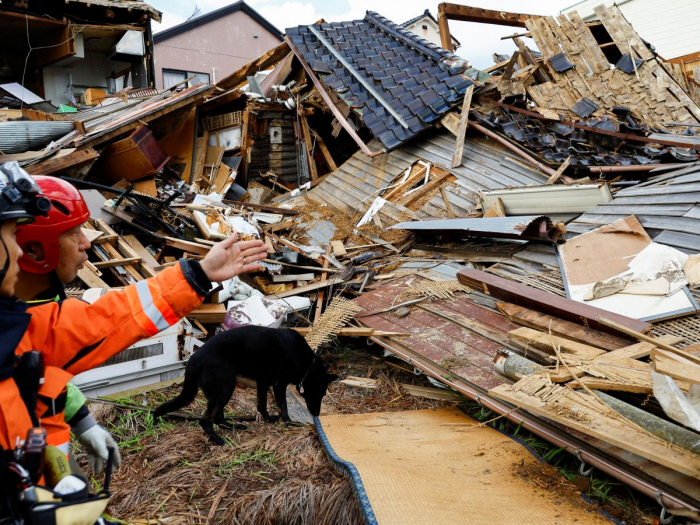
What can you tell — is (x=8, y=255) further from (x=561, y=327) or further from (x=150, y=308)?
(x=561, y=327)

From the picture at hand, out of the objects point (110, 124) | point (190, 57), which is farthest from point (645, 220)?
point (190, 57)

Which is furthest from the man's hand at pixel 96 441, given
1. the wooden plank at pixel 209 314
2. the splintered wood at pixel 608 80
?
the splintered wood at pixel 608 80

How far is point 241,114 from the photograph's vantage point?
40.7 ft

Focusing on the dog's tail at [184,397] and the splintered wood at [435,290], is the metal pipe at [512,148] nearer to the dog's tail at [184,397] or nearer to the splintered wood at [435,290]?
the splintered wood at [435,290]

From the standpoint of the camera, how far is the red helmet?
2.02m

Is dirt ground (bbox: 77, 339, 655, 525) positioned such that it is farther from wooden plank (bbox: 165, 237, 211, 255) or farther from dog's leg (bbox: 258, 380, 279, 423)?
wooden plank (bbox: 165, 237, 211, 255)

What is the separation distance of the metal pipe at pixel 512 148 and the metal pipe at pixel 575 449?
4.35 metres

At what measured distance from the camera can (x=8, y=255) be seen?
1679 millimetres

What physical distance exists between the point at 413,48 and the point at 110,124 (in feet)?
21.6

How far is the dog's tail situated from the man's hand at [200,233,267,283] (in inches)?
98.0

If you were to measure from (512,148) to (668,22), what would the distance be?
16780 millimetres

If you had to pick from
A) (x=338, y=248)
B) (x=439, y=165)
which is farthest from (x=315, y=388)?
(x=439, y=165)

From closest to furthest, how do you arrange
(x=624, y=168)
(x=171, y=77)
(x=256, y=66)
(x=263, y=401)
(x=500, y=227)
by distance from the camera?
(x=263, y=401), (x=500, y=227), (x=624, y=168), (x=256, y=66), (x=171, y=77)

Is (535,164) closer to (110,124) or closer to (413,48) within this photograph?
(413,48)
